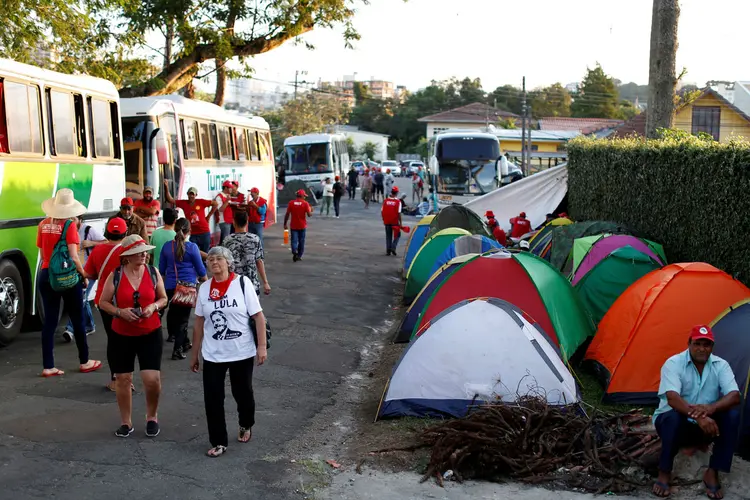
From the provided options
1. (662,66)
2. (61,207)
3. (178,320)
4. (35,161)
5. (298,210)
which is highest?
(662,66)

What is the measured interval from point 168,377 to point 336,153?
1385 inches

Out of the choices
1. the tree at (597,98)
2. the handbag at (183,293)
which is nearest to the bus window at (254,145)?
the handbag at (183,293)

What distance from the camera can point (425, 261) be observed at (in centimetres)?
1548

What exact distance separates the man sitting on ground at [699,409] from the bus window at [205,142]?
15.9 metres

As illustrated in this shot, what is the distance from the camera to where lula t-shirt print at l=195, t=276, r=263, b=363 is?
7.00 m

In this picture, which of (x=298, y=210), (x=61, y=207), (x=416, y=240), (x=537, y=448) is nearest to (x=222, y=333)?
(x=537, y=448)

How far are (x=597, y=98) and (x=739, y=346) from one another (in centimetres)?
9126

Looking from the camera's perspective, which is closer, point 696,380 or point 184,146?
point 696,380

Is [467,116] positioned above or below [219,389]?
above

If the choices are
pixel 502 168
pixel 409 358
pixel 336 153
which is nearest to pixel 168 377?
pixel 409 358

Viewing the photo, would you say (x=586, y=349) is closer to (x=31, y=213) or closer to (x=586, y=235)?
(x=586, y=235)

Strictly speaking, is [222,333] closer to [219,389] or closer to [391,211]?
[219,389]

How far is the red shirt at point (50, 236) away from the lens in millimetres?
9148

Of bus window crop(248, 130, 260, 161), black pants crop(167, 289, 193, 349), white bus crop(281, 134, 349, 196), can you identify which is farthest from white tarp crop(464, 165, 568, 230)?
white bus crop(281, 134, 349, 196)
